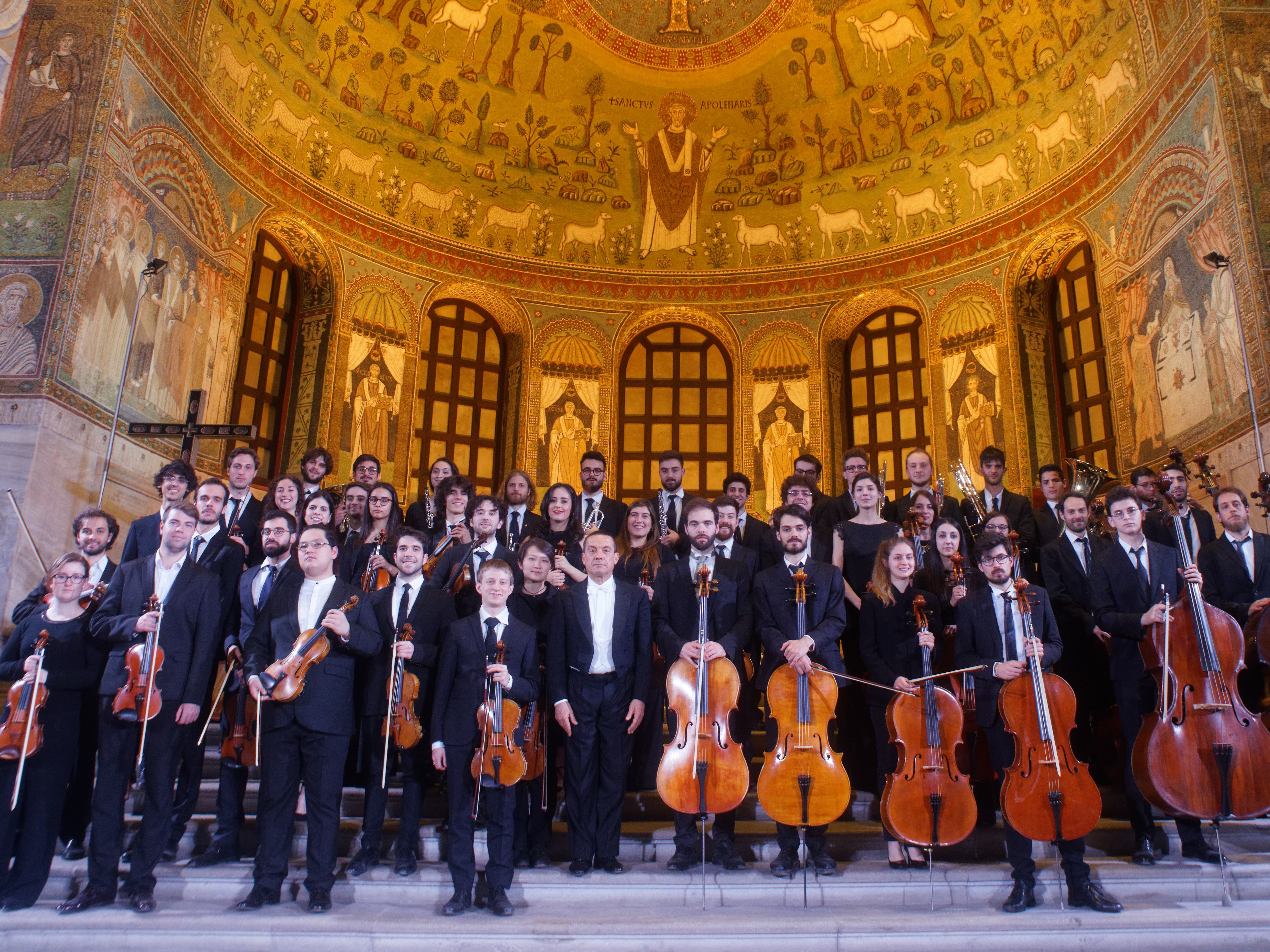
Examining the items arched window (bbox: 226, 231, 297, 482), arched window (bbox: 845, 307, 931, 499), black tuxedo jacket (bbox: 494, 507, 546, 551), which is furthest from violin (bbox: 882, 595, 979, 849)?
arched window (bbox: 226, 231, 297, 482)

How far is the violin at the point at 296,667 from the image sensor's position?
4.18m

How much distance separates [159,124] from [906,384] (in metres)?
9.50

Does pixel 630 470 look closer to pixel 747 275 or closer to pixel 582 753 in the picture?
pixel 747 275

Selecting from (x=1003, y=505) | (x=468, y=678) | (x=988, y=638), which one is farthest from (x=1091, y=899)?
(x=1003, y=505)

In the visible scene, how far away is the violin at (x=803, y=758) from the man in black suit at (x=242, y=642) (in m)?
2.43

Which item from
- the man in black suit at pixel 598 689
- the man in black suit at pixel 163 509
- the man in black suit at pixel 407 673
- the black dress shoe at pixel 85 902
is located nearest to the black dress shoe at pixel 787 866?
the man in black suit at pixel 598 689

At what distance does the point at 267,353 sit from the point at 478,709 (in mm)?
8594

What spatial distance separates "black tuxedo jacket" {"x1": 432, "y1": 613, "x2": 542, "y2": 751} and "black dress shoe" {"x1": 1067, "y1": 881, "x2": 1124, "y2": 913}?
2642 millimetres

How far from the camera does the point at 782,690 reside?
14.5 ft

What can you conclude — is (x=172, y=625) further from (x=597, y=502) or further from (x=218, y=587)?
(x=597, y=502)

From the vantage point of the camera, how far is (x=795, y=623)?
491 cm

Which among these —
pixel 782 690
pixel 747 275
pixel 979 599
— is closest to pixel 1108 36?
pixel 747 275

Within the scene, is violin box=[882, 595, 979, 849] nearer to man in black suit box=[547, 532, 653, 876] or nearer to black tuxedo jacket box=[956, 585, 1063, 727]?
black tuxedo jacket box=[956, 585, 1063, 727]

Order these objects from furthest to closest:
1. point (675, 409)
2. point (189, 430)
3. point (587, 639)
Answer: point (675, 409) < point (189, 430) < point (587, 639)
